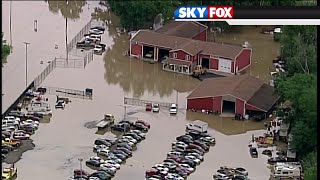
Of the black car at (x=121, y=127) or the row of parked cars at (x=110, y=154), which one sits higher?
the black car at (x=121, y=127)

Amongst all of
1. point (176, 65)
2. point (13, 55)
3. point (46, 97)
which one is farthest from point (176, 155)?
point (13, 55)

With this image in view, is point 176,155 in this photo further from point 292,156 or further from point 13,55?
point 13,55

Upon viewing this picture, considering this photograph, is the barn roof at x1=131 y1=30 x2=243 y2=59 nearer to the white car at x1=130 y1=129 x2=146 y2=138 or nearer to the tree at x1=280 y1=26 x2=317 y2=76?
the tree at x1=280 y1=26 x2=317 y2=76

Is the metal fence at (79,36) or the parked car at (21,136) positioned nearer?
the parked car at (21,136)

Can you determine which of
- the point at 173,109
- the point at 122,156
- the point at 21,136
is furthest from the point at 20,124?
the point at 173,109

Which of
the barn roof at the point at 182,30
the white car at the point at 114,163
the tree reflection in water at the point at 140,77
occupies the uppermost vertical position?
the barn roof at the point at 182,30

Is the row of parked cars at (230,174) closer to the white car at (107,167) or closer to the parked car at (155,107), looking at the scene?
the white car at (107,167)

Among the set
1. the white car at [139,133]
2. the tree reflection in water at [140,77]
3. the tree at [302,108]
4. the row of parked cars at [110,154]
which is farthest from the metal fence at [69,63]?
the tree at [302,108]
